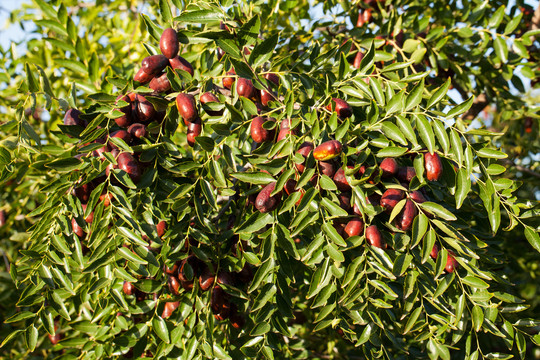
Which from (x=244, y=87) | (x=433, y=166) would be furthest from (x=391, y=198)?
(x=244, y=87)

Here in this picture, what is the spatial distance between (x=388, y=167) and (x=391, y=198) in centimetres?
11

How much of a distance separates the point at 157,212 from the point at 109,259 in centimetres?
22

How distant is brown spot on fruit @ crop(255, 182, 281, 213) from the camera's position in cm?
137

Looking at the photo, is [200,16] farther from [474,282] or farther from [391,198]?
[474,282]

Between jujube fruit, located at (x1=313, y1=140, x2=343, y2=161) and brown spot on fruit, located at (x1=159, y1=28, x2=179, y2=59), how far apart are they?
0.69 m

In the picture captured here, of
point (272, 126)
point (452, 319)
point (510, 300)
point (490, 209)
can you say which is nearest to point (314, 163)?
point (272, 126)

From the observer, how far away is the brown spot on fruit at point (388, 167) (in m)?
1.40

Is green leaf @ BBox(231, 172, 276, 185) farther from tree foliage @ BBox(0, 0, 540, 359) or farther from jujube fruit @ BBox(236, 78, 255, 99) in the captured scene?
jujube fruit @ BBox(236, 78, 255, 99)

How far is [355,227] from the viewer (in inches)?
53.1

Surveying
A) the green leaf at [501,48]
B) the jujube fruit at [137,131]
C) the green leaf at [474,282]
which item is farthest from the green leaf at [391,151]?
the green leaf at [501,48]

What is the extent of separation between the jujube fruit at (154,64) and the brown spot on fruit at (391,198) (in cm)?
94

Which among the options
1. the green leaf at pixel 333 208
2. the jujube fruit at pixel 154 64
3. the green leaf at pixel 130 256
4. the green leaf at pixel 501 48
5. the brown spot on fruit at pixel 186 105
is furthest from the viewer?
the green leaf at pixel 501 48

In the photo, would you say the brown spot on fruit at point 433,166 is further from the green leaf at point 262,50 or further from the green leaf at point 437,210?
the green leaf at point 262,50

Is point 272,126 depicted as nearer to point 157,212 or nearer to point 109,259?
point 157,212
